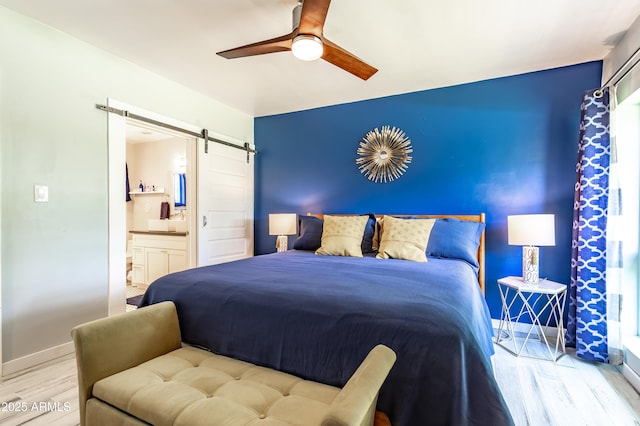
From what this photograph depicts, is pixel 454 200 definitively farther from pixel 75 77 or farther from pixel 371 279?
pixel 75 77

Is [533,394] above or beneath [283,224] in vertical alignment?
beneath

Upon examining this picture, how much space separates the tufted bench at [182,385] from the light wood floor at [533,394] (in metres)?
0.62

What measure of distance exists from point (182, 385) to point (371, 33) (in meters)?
2.54

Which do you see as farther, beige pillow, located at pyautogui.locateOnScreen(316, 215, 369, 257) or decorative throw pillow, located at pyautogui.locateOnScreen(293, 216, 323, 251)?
decorative throw pillow, located at pyautogui.locateOnScreen(293, 216, 323, 251)

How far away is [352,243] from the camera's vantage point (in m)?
2.93

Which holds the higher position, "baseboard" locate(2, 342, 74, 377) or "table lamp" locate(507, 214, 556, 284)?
"table lamp" locate(507, 214, 556, 284)

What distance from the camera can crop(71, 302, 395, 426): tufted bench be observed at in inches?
39.8

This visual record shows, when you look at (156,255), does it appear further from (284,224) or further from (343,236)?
(343,236)

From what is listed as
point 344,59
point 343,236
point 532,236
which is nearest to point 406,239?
point 343,236

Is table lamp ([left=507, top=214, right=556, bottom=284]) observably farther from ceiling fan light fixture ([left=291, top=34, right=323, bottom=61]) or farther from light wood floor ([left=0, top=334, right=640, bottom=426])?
ceiling fan light fixture ([left=291, top=34, right=323, bottom=61])

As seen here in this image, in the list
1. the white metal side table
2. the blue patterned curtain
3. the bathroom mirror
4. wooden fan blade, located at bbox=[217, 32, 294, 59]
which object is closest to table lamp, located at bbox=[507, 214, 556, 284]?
the white metal side table

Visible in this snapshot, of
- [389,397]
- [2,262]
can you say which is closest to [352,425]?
[389,397]

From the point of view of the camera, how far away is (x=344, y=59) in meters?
2.15

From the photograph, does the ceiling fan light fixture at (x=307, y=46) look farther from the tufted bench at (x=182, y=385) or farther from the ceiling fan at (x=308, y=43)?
the tufted bench at (x=182, y=385)
